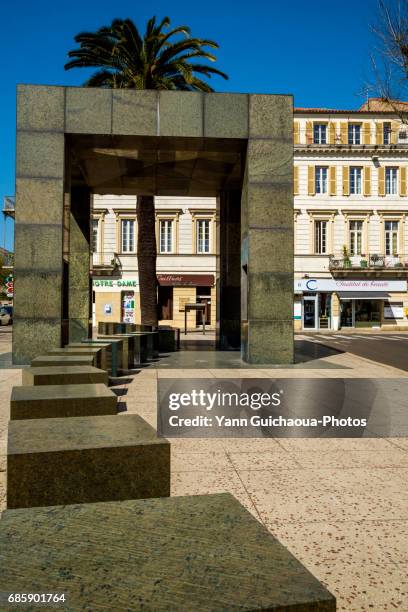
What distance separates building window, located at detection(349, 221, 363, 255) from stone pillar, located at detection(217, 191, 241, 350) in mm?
26076

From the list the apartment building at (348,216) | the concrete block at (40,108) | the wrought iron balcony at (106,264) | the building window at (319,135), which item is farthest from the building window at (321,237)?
the concrete block at (40,108)

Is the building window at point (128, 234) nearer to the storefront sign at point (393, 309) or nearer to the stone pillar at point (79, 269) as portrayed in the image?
the storefront sign at point (393, 309)

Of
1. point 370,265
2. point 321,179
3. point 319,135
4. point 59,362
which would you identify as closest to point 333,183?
point 321,179

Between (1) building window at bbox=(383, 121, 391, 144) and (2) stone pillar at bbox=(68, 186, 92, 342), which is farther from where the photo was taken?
(1) building window at bbox=(383, 121, 391, 144)

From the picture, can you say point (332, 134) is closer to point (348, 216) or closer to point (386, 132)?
point (386, 132)

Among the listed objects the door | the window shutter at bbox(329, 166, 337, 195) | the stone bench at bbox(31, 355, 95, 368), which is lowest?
the stone bench at bbox(31, 355, 95, 368)

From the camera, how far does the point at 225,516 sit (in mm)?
2367

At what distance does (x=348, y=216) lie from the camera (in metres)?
43.8

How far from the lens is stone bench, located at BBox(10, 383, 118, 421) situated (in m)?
4.95

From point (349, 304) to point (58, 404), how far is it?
136 ft

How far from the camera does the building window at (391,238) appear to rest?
4438cm

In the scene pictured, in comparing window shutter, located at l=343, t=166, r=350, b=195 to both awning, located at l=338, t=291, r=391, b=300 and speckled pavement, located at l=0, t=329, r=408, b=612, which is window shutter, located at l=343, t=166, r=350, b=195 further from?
speckled pavement, located at l=0, t=329, r=408, b=612

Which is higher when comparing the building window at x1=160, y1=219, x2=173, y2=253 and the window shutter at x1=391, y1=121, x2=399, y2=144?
the window shutter at x1=391, y1=121, x2=399, y2=144

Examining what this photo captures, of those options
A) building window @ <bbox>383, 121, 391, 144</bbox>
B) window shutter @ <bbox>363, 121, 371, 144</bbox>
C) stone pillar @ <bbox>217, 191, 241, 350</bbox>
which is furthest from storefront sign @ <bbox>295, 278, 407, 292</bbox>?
stone pillar @ <bbox>217, 191, 241, 350</bbox>
